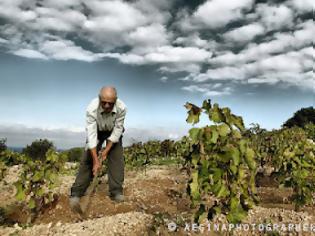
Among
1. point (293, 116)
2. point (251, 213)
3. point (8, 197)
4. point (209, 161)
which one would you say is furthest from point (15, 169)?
point (293, 116)

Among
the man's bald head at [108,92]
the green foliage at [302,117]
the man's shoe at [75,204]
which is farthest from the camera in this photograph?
the green foliage at [302,117]

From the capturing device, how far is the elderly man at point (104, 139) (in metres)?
6.18

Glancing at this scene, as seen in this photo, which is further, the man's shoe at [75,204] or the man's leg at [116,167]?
the man's leg at [116,167]

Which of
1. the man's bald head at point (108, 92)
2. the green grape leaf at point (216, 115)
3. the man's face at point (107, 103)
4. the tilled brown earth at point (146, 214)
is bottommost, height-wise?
the tilled brown earth at point (146, 214)

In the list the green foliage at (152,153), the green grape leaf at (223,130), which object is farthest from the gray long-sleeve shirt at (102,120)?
the green foliage at (152,153)

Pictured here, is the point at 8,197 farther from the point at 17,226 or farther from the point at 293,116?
the point at 293,116

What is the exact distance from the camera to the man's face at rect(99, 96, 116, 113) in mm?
6000

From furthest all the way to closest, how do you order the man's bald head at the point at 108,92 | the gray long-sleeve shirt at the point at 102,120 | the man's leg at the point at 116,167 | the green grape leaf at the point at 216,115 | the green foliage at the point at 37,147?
the green foliage at the point at 37,147 < the man's leg at the point at 116,167 < the gray long-sleeve shirt at the point at 102,120 < the man's bald head at the point at 108,92 < the green grape leaf at the point at 216,115

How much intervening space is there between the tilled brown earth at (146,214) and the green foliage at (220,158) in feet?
3.35

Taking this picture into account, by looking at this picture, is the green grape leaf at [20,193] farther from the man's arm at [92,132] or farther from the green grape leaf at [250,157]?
the green grape leaf at [250,157]

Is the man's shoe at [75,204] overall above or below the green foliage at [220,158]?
below

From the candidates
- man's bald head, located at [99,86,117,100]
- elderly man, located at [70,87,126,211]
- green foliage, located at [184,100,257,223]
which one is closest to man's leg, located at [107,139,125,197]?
elderly man, located at [70,87,126,211]

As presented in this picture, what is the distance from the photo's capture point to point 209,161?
151 inches

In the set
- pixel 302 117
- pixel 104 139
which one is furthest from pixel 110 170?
pixel 302 117
